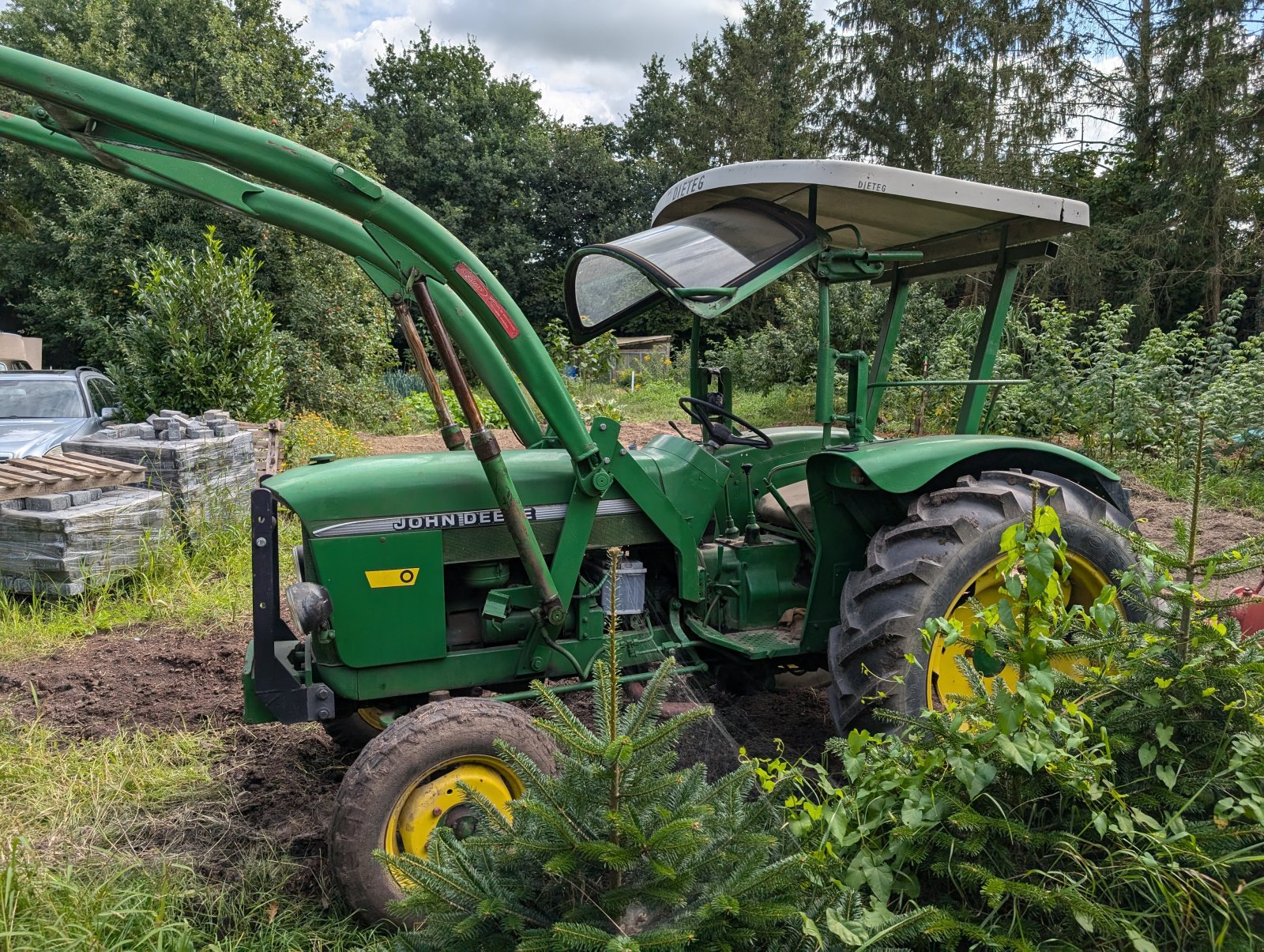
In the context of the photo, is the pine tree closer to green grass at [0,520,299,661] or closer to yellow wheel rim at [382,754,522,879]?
yellow wheel rim at [382,754,522,879]

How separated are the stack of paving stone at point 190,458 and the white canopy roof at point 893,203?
14.5 ft

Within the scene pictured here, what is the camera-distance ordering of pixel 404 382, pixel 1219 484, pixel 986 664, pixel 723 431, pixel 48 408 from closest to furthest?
pixel 986 664 < pixel 723 431 < pixel 1219 484 < pixel 48 408 < pixel 404 382

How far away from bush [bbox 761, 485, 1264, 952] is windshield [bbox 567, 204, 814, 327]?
1537 millimetres

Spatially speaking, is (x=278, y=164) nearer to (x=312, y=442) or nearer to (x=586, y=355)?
(x=312, y=442)

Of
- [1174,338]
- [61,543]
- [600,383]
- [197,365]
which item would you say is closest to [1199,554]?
[1174,338]

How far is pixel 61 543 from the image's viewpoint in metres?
5.34

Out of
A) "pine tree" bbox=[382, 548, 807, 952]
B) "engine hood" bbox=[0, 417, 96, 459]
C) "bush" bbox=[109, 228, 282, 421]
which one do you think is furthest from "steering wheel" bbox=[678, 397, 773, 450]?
→ "bush" bbox=[109, 228, 282, 421]

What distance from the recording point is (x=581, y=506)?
3.14m

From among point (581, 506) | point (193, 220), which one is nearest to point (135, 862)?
point (581, 506)

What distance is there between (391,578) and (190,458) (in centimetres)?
441

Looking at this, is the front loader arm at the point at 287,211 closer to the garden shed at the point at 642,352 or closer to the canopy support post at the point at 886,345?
the canopy support post at the point at 886,345

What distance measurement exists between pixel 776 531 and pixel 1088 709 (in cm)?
185

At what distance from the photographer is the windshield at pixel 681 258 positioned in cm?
301

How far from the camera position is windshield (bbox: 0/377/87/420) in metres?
8.35
